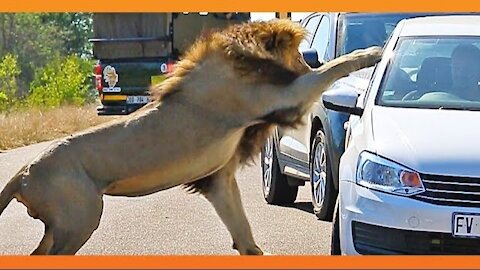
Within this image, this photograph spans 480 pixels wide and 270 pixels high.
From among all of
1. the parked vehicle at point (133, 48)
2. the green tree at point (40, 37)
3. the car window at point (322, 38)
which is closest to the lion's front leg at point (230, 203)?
the car window at point (322, 38)

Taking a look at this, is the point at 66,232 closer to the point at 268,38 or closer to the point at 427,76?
the point at 268,38

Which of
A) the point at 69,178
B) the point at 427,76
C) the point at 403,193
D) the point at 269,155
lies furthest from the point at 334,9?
the point at 269,155

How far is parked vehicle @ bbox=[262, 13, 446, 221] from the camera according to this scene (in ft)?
27.8

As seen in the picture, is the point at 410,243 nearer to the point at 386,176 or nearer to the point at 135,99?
the point at 386,176

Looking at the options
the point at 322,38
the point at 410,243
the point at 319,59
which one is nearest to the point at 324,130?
the point at 319,59

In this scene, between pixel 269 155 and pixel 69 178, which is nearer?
pixel 69 178

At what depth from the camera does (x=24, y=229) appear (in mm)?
9633

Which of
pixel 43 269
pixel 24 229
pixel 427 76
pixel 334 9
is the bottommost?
pixel 24 229

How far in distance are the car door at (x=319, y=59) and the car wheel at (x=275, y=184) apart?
300mm

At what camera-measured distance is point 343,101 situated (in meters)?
6.99

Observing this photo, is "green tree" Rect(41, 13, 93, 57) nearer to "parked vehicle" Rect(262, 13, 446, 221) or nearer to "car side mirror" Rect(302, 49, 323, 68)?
"parked vehicle" Rect(262, 13, 446, 221)

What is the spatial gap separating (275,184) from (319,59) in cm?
180

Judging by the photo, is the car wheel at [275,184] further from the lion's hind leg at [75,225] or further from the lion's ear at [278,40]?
the lion's hind leg at [75,225]

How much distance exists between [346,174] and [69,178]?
1637 millimetres
